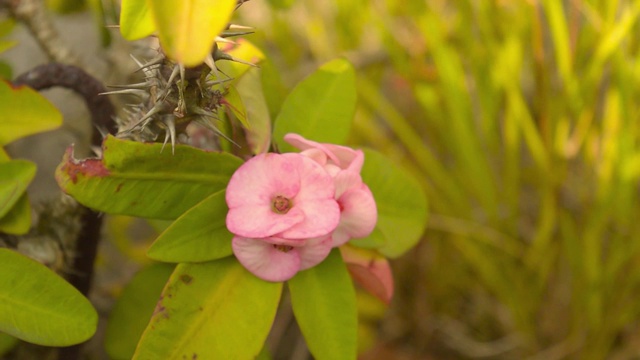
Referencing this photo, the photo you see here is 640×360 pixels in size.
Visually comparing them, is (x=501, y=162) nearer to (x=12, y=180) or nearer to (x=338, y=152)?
(x=338, y=152)

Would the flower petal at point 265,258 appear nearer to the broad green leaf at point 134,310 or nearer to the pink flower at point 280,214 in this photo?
the pink flower at point 280,214

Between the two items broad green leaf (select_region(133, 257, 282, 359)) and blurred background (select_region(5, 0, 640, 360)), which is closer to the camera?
broad green leaf (select_region(133, 257, 282, 359))

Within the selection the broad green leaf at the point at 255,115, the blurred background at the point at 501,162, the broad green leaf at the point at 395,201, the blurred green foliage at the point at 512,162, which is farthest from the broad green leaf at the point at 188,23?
the blurred green foliage at the point at 512,162

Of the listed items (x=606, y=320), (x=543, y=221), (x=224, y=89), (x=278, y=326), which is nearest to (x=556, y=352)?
(x=606, y=320)

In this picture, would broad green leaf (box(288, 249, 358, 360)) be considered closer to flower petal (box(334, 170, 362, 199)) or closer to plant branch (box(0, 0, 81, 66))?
flower petal (box(334, 170, 362, 199))

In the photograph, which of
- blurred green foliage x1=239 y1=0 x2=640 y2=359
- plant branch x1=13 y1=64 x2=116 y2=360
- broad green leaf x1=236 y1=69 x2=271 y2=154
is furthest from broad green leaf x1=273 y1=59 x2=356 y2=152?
blurred green foliage x1=239 y1=0 x2=640 y2=359
